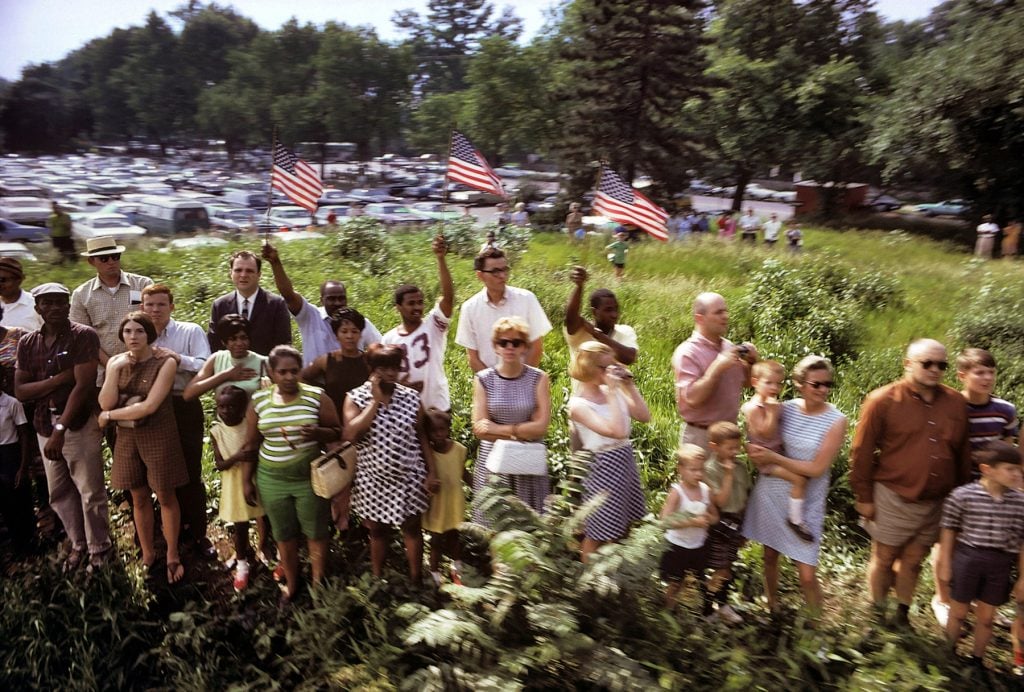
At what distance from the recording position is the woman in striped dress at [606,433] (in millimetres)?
4070

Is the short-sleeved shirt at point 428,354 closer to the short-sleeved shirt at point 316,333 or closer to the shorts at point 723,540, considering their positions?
the short-sleeved shirt at point 316,333

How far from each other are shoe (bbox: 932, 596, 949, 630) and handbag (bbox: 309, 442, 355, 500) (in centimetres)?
348

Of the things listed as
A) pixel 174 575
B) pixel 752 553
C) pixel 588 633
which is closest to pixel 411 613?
pixel 588 633

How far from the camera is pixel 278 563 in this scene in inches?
185

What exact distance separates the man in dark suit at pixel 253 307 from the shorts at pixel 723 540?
3.14m

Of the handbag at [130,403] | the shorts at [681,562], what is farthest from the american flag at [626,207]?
the handbag at [130,403]

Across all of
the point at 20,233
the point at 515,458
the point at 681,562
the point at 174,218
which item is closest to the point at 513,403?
the point at 515,458

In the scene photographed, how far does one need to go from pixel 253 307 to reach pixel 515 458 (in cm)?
220

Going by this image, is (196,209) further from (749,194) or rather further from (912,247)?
(749,194)

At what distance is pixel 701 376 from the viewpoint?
4.37 meters

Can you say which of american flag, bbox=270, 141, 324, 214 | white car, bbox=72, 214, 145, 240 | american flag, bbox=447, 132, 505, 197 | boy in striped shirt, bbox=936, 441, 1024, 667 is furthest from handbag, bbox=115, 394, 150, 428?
white car, bbox=72, 214, 145, 240

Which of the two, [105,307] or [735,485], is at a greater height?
[105,307]

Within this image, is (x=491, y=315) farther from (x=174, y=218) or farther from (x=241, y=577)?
(x=174, y=218)

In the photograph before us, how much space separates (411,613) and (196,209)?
2266 centimetres
